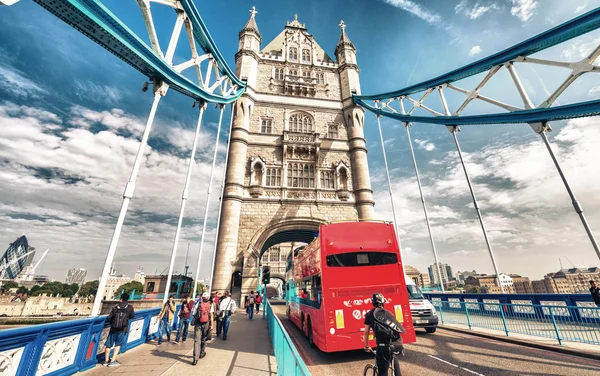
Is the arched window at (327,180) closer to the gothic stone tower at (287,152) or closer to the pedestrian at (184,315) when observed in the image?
the gothic stone tower at (287,152)

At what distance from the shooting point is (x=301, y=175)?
23.8 m

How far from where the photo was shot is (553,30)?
9711mm

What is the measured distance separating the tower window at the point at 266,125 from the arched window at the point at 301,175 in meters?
4.48

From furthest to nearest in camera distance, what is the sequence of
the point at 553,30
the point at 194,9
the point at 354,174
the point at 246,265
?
the point at 354,174 → the point at 246,265 → the point at 194,9 → the point at 553,30

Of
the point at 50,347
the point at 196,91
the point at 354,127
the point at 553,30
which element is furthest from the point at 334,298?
the point at 354,127

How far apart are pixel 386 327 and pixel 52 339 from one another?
6.16 meters

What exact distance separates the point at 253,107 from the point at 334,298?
22632mm

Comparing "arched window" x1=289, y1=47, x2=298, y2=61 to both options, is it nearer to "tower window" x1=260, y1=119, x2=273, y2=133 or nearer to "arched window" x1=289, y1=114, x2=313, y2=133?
"arched window" x1=289, y1=114, x2=313, y2=133

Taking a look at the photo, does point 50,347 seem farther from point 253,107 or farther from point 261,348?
point 253,107

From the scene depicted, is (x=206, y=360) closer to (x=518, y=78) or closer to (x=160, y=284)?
(x=518, y=78)

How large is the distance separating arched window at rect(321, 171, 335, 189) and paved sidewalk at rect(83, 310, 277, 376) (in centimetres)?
1624

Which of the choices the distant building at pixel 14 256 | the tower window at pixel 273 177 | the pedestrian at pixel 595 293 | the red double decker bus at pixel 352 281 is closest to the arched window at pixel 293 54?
the tower window at pixel 273 177

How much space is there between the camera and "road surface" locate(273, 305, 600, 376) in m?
5.35

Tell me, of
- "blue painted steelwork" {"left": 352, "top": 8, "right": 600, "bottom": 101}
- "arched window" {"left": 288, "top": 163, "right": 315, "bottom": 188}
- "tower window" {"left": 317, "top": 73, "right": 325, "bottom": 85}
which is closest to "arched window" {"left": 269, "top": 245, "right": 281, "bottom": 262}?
"arched window" {"left": 288, "top": 163, "right": 315, "bottom": 188}
